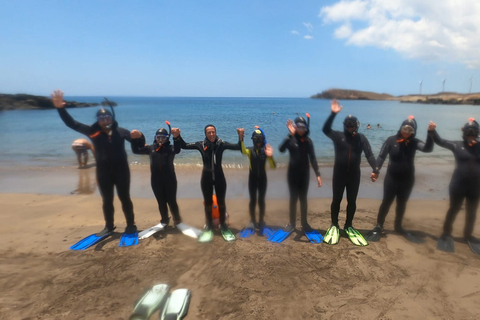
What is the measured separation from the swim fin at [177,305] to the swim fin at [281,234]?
1.79 metres

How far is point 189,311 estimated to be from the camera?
3082 millimetres

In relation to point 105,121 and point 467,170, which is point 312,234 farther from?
point 105,121

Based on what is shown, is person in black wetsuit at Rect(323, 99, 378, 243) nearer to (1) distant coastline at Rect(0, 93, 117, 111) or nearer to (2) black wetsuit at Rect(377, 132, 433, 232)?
(2) black wetsuit at Rect(377, 132, 433, 232)

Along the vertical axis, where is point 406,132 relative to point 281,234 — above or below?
above

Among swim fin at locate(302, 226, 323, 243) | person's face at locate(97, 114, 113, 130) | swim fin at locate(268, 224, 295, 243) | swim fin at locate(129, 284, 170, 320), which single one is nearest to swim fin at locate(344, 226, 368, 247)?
swim fin at locate(302, 226, 323, 243)

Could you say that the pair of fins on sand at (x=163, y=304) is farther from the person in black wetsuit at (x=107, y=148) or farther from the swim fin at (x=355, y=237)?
the swim fin at (x=355, y=237)

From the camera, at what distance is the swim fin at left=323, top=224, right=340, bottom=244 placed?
4.48 metres

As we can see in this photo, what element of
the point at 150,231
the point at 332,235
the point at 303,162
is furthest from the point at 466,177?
the point at 150,231

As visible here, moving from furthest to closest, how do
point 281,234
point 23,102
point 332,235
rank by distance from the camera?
point 23,102
point 281,234
point 332,235

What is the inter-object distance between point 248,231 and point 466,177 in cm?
367

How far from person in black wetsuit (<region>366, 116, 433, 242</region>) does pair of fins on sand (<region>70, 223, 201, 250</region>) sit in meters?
3.18

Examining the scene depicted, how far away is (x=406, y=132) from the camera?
4328 mm

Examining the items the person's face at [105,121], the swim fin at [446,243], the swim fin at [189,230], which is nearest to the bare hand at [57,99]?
the person's face at [105,121]

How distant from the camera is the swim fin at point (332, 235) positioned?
448 centimetres
